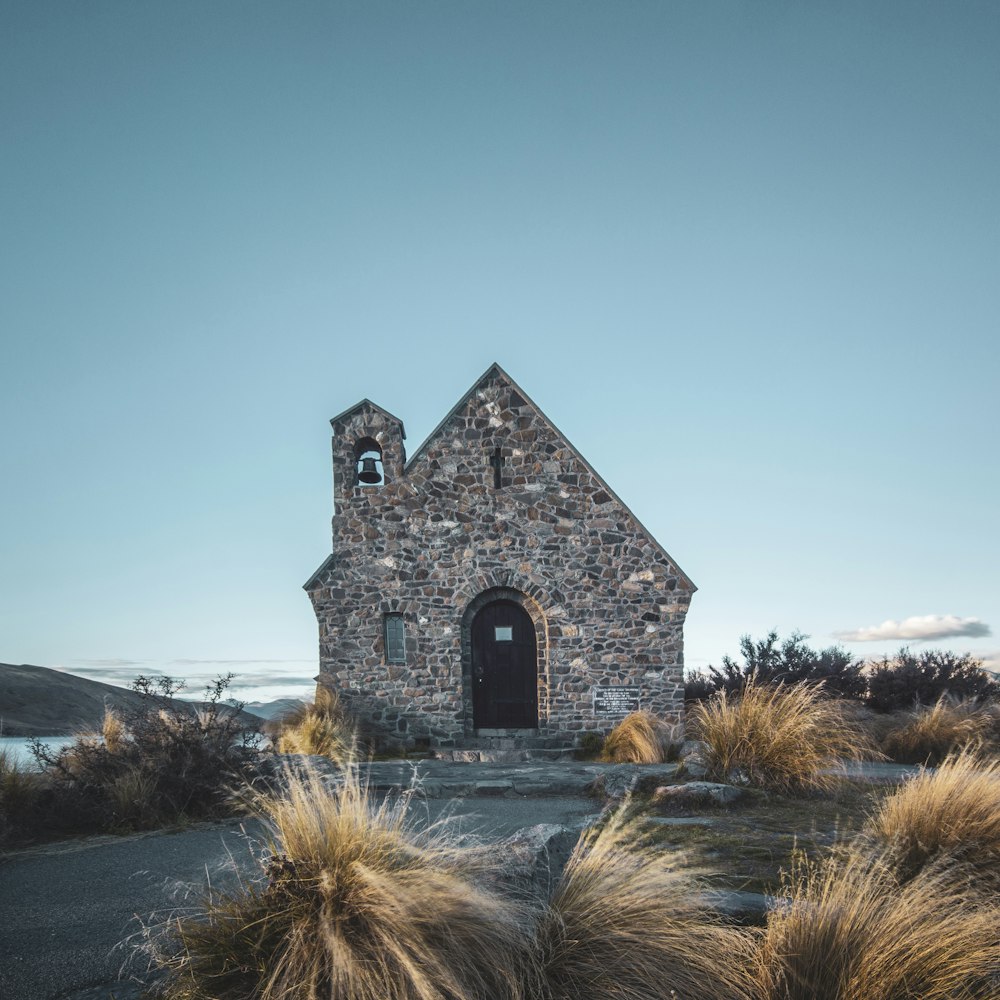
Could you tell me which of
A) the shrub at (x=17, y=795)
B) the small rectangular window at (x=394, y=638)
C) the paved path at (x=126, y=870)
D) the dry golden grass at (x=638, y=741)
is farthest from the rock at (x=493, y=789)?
the small rectangular window at (x=394, y=638)

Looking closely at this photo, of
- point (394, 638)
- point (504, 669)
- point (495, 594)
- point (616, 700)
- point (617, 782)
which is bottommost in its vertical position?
point (617, 782)

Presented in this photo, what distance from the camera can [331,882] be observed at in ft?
12.0

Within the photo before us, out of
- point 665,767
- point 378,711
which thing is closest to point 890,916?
point 665,767

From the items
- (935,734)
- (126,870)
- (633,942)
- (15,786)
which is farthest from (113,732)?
(935,734)

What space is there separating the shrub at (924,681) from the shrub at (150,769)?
47.6 ft

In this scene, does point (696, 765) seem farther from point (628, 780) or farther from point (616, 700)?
point (616, 700)

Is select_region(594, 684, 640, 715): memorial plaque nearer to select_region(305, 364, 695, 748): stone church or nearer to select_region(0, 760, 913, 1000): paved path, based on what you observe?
select_region(305, 364, 695, 748): stone church

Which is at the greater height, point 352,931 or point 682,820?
point 352,931

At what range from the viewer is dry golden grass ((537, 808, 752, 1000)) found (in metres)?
3.58

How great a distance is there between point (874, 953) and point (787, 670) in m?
15.7

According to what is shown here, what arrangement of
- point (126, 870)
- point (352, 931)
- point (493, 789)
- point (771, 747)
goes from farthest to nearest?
point (493, 789) → point (771, 747) → point (126, 870) → point (352, 931)

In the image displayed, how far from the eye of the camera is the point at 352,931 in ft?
11.5

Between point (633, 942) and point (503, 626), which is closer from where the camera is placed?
point (633, 942)

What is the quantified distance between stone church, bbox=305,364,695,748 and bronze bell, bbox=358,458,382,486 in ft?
0.50
